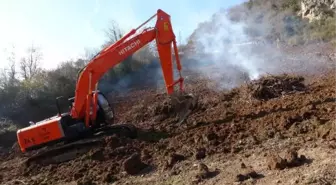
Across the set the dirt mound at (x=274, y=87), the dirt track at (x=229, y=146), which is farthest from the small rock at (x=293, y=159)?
the dirt mound at (x=274, y=87)

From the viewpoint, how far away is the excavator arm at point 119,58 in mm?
10812

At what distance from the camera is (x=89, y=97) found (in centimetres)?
1080

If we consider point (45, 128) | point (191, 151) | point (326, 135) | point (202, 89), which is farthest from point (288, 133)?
point (202, 89)

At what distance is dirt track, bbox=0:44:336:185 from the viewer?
6.55 metres

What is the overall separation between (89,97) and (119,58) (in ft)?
4.08

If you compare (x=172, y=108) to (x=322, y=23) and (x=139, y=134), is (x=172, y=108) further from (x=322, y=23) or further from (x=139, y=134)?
(x=322, y=23)

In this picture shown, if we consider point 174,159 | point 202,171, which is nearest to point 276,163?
point 202,171

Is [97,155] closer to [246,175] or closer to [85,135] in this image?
[85,135]

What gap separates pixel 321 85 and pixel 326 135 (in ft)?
18.0

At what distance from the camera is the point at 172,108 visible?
12.4 meters

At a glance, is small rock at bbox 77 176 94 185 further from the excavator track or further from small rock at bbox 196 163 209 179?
small rock at bbox 196 163 209 179

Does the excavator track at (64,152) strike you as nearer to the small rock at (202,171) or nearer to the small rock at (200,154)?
the small rock at (200,154)

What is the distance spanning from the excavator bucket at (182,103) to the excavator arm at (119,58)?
0.76 metres

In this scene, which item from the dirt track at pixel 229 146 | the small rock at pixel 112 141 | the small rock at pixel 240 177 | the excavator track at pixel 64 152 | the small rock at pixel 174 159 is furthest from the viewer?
the excavator track at pixel 64 152
